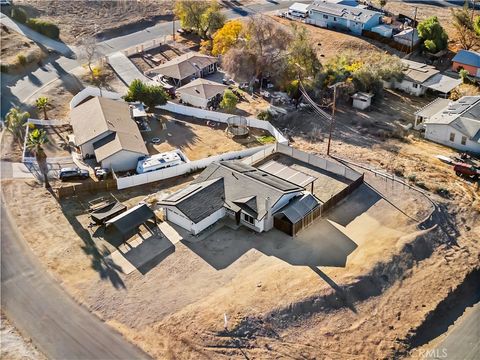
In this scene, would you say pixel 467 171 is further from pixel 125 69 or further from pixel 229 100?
pixel 125 69

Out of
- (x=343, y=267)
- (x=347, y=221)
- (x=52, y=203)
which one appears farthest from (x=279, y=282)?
(x=52, y=203)

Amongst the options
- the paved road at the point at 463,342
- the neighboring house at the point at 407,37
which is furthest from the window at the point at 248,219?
the neighboring house at the point at 407,37

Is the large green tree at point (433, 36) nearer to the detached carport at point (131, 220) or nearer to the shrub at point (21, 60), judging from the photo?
the detached carport at point (131, 220)

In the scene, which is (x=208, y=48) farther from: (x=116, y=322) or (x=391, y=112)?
(x=116, y=322)

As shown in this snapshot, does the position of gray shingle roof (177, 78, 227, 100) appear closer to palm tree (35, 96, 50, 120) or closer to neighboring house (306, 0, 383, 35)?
palm tree (35, 96, 50, 120)

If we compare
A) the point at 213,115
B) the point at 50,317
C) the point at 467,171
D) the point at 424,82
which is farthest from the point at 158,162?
the point at 424,82
